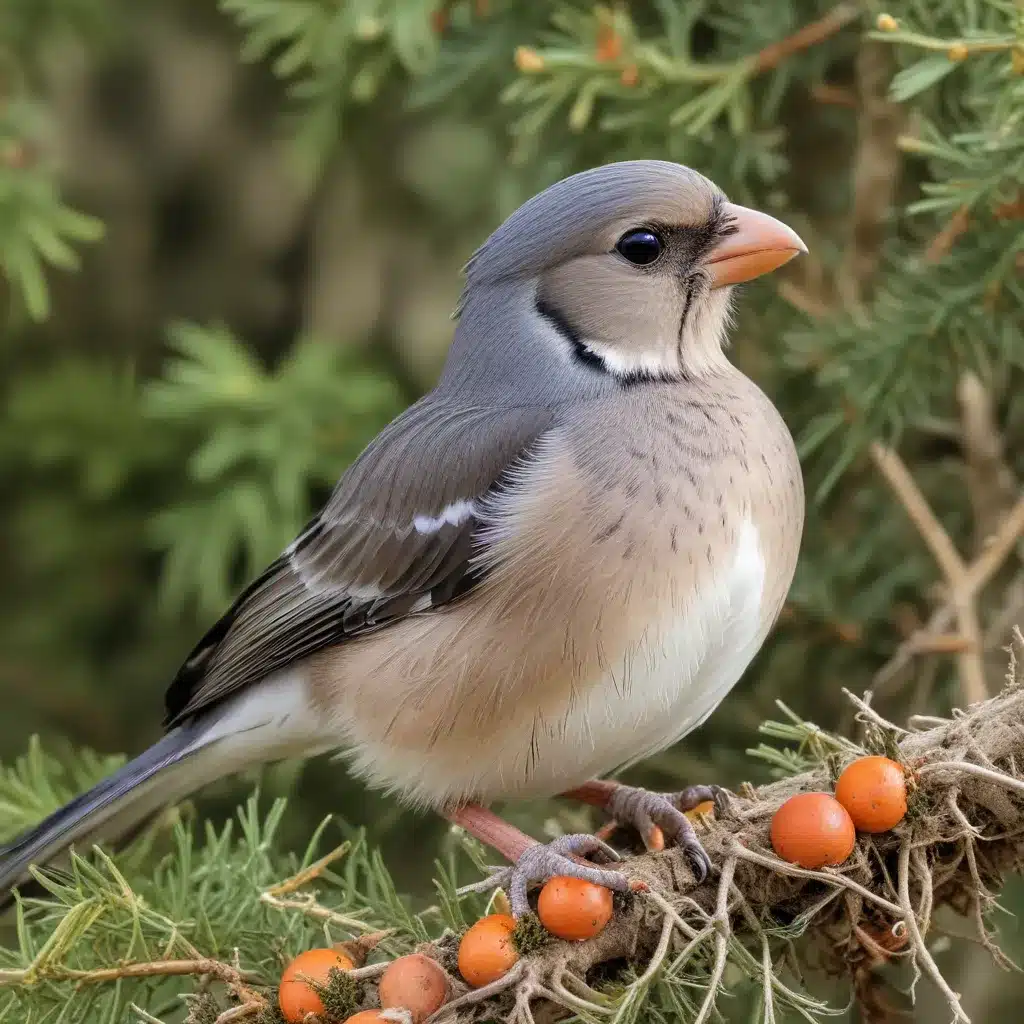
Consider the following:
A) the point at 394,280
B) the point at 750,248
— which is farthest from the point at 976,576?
the point at 394,280

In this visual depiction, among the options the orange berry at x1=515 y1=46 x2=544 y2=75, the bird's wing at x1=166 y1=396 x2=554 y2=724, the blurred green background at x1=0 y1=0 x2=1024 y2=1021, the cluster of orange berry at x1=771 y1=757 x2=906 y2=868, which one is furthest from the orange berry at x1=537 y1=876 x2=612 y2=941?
the orange berry at x1=515 y1=46 x2=544 y2=75

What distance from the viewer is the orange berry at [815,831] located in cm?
170

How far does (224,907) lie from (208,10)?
267 centimetres

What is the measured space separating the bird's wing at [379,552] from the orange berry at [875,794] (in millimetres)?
831

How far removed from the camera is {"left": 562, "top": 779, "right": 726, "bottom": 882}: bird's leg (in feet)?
6.00

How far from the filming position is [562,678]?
2271 mm

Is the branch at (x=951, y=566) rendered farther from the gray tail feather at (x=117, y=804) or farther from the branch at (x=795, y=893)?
the gray tail feather at (x=117, y=804)

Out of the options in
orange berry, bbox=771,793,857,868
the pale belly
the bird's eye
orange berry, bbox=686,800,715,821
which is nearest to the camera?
orange berry, bbox=771,793,857,868

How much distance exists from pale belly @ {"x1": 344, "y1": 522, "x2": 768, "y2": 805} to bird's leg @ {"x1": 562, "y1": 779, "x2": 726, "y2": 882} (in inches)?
3.4

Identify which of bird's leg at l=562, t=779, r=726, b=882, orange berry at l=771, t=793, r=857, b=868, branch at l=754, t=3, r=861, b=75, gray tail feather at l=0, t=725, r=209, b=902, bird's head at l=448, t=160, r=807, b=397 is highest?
branch at l=754, t=3, r=861, b=75

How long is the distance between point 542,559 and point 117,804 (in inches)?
35.1

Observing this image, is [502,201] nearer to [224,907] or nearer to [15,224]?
[15,224]

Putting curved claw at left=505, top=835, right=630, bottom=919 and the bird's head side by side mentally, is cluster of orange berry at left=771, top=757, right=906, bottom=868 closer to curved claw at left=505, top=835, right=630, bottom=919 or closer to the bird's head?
curved claw at left=505, top=835, right=630, bottom=919

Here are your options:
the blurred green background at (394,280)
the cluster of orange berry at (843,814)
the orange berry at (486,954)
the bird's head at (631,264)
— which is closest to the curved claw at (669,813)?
the cluster of orange berry at (843,814)
